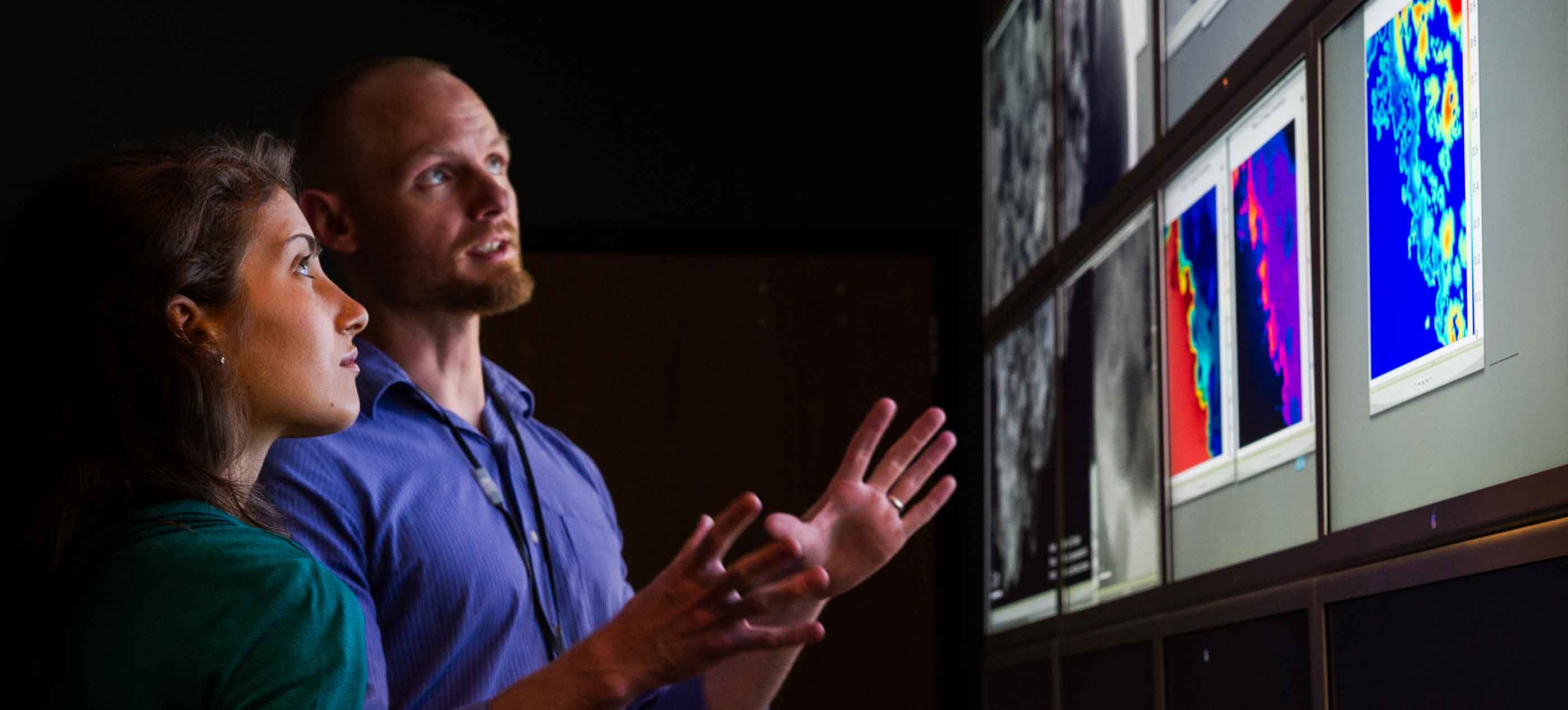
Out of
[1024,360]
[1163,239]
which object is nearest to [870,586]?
[1024,360]

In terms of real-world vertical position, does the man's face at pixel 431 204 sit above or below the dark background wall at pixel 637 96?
below

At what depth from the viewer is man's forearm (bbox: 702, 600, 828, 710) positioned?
1791 millimetres

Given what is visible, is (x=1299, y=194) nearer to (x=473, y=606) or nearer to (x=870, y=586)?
(x=473, y=606)

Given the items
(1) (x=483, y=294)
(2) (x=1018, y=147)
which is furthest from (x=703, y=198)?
(1) (x=483, y=294)

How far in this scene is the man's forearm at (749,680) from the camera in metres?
1.79

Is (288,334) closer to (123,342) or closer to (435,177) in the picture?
(123,342)

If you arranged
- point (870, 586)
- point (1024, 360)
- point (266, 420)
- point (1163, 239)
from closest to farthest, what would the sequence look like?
point (266, 420), point (1163, 239), point (1024, 360), point (870, 586)

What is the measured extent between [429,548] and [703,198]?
2.68 metres

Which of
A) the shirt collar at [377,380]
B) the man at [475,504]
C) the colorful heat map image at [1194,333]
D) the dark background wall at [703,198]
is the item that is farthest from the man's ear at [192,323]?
the dark background wall at [703,198]

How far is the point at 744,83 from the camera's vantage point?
14.2 ft

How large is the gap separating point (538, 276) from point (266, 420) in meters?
3.05

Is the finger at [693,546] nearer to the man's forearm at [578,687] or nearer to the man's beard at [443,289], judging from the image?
the man's forearm at [578,687]

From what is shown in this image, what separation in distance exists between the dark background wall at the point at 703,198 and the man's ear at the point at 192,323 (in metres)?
3.02

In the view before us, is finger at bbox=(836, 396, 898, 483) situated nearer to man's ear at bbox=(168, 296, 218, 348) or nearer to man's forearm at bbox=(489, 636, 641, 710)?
man's forearm at bbox=(489, 636, 641, 710)
